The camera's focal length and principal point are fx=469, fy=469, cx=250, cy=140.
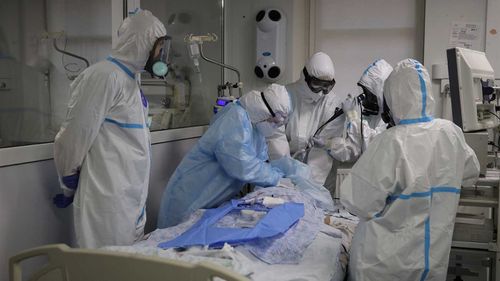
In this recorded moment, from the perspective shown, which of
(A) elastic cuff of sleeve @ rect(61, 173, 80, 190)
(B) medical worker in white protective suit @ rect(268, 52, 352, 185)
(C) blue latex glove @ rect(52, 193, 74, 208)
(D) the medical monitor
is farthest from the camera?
(B) medical worker in white protective suit @ rect(268, 52, 352, 185)

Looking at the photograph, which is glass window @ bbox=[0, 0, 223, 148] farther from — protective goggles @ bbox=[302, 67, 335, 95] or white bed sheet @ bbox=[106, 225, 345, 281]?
protective goggles @ bbox=[302, 67, 335, 95]

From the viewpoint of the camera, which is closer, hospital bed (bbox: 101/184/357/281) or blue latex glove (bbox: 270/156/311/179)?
hospital bed (bbox: 101/184/357/281)

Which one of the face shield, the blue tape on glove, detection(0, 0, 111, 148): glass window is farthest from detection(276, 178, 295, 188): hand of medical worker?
detection(0, 0, 111, 148): glass window

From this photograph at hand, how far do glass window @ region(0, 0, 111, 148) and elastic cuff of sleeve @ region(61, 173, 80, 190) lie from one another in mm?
293

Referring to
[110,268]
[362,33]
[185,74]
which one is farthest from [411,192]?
[362,33]

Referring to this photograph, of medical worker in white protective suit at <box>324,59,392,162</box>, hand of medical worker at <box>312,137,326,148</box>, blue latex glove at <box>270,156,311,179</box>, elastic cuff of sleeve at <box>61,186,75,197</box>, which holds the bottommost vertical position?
blue latex glove at <box>270,156,311,179</box>

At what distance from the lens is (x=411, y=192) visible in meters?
1.62

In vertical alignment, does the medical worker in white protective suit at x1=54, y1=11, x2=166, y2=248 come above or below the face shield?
below

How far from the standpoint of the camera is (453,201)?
65.8 inches

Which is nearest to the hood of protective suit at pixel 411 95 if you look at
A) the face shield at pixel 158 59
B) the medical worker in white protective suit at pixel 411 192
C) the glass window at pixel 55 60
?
the medical worker in white protective suit at pixel 411 192

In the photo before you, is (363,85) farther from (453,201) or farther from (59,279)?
(59,279)

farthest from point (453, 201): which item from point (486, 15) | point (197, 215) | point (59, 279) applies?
point (486, 15)

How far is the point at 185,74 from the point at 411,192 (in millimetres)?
2459

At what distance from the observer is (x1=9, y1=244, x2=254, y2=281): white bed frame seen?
3.92 ft
